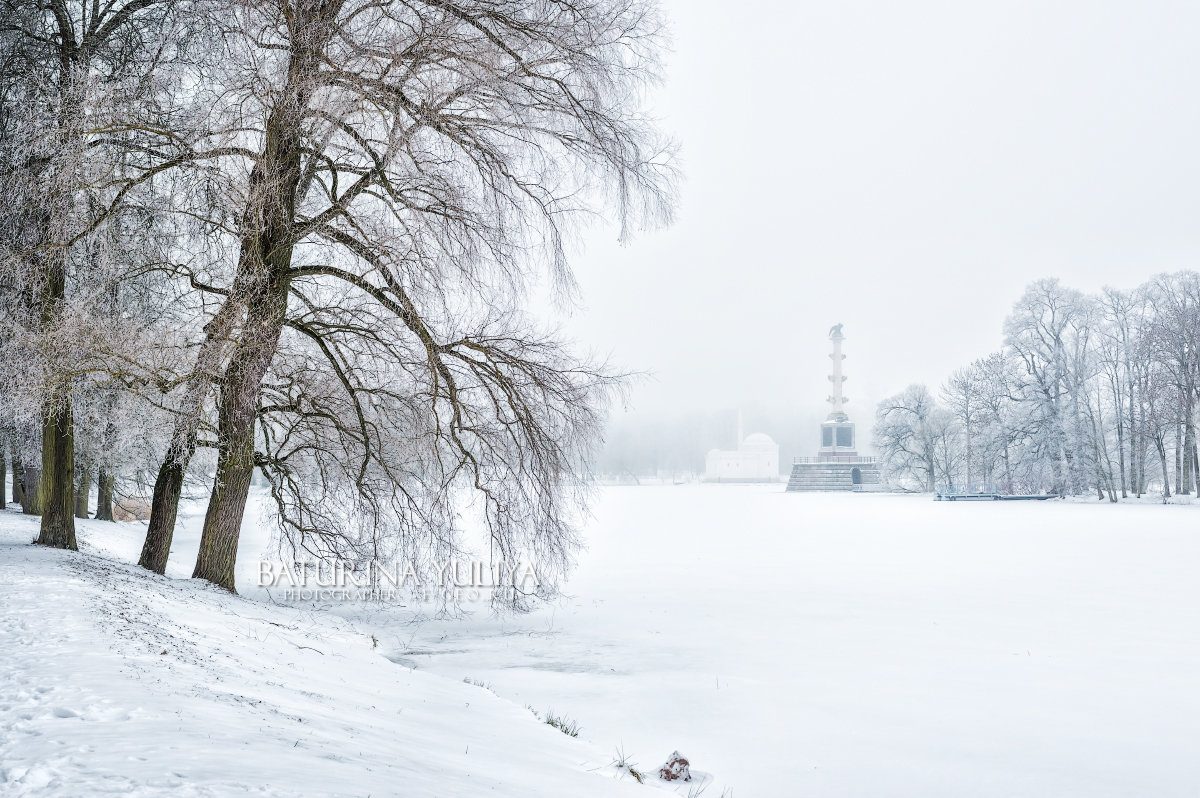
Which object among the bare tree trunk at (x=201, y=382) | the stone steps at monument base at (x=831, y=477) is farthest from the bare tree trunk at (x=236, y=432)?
the stone steps at monument base at (x=831, y=477)

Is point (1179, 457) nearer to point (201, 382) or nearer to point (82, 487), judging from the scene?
point (201, 382)

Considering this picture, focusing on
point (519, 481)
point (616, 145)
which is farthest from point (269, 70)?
point (519, 481)

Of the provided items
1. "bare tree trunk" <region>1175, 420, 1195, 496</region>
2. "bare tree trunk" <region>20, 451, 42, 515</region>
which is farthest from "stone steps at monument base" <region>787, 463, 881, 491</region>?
"bare tree trunk" <region>20, 451, 42, 515</region>

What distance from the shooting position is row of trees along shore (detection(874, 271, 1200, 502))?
3628 cm

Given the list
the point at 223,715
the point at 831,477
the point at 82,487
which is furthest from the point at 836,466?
the point at 223,715

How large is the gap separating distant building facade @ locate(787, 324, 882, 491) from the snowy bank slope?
70.4 m

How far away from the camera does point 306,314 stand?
1007 centimetres

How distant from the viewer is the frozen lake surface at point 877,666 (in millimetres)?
5867

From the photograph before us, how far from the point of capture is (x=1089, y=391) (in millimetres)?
40875

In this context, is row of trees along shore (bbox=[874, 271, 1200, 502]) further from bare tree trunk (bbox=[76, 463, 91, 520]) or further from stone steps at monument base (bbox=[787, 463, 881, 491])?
bare tree trunk (bbox=[76, 463, 91, 520])

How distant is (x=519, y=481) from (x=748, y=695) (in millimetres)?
3659

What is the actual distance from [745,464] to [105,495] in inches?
4355

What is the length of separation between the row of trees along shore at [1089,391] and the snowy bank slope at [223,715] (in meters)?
38.0

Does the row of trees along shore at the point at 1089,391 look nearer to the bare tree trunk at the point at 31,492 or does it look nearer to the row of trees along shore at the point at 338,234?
the row of trees along shore at the point at 338,234
